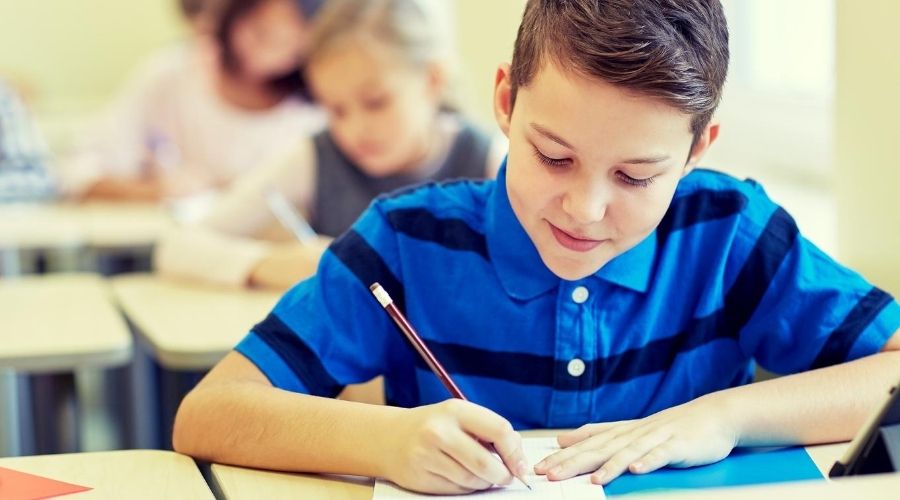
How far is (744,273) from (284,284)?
101 cm

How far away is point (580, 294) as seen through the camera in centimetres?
132

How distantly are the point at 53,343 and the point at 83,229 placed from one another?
1098mm

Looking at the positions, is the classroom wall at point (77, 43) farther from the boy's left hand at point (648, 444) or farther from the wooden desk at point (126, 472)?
the boy's left hand at point (648, 444)

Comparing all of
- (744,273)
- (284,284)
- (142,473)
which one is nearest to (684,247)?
(744,273)

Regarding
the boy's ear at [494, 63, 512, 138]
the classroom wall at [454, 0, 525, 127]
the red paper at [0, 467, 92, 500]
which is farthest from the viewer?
the classroom wall at [454, 0, 525, 127]

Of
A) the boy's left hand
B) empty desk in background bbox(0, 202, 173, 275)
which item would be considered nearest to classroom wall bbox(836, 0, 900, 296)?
the boy's left hand

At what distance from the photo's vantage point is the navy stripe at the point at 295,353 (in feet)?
4.26

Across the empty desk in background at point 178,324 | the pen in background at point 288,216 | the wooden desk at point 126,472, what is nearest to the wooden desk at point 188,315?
the empty desk in background at point 178,324

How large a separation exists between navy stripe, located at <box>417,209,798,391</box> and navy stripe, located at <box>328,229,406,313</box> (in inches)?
2.6

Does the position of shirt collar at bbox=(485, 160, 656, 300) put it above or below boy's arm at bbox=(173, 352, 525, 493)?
above

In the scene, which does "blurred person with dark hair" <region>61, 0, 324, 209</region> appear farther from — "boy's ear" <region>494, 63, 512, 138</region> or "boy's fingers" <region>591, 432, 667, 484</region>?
"boy's fingers" <region>591, 432, 667, 484</region>

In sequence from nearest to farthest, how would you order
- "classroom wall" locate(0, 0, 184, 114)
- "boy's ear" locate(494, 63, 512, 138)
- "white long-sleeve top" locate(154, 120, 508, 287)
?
"boy's ear" locate(494, 63, 512, 138)
"white long-sleeve top" locate(154, 120, 508, 287)
"classroom wall" locate(0, 0, 184, 114)

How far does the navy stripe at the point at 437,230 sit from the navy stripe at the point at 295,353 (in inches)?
6.5

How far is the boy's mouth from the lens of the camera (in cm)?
121
